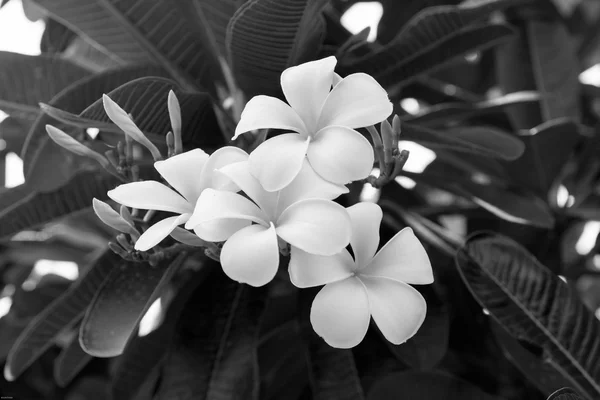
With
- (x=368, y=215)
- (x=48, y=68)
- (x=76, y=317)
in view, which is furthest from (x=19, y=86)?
(x=368, y=215)

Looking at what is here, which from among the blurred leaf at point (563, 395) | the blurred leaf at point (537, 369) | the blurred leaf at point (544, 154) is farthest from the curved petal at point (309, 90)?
the blurred leaf at point (544, 154)

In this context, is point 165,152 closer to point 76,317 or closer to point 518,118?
point 76,317

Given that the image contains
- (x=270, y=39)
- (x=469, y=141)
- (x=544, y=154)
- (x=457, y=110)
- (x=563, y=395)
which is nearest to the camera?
(x=563, y=395)

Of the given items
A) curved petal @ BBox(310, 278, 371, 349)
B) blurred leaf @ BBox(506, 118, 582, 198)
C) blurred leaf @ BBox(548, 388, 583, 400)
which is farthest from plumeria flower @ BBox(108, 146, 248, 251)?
blurred leaf @ BBox(506, 118, 582, 198)

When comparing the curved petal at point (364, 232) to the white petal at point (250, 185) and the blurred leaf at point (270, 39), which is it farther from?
the blurred leaf at point (270, 39)

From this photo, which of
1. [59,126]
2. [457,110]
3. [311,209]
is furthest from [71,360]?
[457,110]

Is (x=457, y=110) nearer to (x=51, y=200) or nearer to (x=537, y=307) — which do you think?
(x=537, y=307)

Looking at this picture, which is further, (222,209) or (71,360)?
(71,360)

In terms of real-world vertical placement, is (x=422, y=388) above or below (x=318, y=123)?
below
